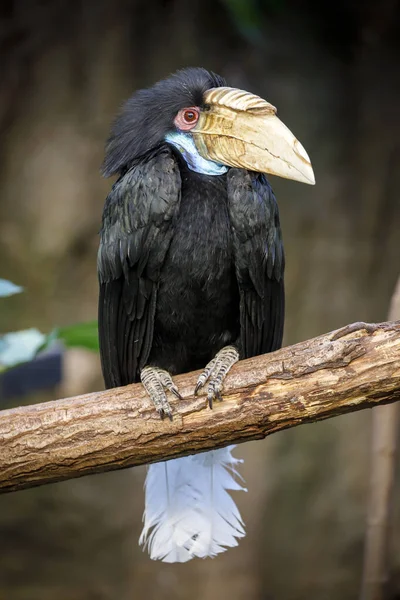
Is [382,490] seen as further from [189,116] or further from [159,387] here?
[189,116]

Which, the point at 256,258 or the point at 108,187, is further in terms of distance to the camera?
the point at 108,187

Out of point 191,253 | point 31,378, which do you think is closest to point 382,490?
point 191,253

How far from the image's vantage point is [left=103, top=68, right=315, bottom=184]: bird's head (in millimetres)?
2723

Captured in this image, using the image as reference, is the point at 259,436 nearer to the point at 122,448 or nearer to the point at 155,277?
the point at 122,448

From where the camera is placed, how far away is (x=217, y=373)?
2.59 meters

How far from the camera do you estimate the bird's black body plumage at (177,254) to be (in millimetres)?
2719

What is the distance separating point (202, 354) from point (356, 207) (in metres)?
2.47

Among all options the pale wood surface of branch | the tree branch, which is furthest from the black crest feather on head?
the pale wood surface of branch

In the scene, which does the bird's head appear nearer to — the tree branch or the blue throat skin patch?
the blue throat skin patch

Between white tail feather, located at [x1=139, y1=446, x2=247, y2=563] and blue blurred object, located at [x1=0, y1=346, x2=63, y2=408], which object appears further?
blue blurred object, located at [x1=0, y1=346, x2=63, y2=408]

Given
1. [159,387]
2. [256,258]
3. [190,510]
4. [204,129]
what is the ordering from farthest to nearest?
[190,510]
[204,129]
[256,258]
[159,387]

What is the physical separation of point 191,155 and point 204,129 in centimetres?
10

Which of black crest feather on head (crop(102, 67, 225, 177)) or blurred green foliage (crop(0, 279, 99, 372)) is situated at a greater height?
black crest feather on head (crop(102, 67, 225, 177))

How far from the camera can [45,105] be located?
16.4 feet
